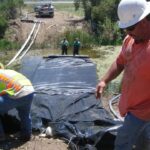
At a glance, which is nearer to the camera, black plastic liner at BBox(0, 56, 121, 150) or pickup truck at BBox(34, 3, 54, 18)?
black plastic liner at BBox(0, 56, 121, 150)

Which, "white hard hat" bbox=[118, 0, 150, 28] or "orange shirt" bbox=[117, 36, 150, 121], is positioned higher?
"white hard hat" bbox=[118, 0, 150, 28]

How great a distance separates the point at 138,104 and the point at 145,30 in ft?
1.87

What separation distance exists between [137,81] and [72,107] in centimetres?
324

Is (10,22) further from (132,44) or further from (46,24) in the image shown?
(132,44)

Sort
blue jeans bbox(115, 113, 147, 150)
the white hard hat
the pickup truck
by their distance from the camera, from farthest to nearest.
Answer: the pickup truck < blue jeans bbox(115, 113, 147, 150) < the white hard hat

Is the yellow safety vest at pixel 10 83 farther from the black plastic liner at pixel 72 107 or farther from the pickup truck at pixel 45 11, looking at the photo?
the pickup truck at pixel 45 11

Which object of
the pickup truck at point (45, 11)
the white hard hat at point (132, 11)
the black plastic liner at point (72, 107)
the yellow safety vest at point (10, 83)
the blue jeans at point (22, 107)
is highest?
the white hard hat at point (132, 11)

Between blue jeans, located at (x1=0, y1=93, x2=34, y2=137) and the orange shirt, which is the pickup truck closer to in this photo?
blue jeans, located at (x1=0, y1=93, x2=34, y2=137)

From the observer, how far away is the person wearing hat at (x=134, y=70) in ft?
9.83

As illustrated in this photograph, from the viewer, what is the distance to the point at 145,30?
9.86 feet

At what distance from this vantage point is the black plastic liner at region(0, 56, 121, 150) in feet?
16.1

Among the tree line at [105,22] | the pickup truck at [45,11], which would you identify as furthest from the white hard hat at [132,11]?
the pickup truck at [45,11]

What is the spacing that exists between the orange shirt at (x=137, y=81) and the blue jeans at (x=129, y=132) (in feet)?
0.15

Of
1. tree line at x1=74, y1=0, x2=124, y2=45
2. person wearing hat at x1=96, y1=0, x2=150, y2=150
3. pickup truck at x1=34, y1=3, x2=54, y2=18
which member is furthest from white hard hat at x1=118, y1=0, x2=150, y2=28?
pickup truck at x1=34, y1=3, x2=54, y2=18
